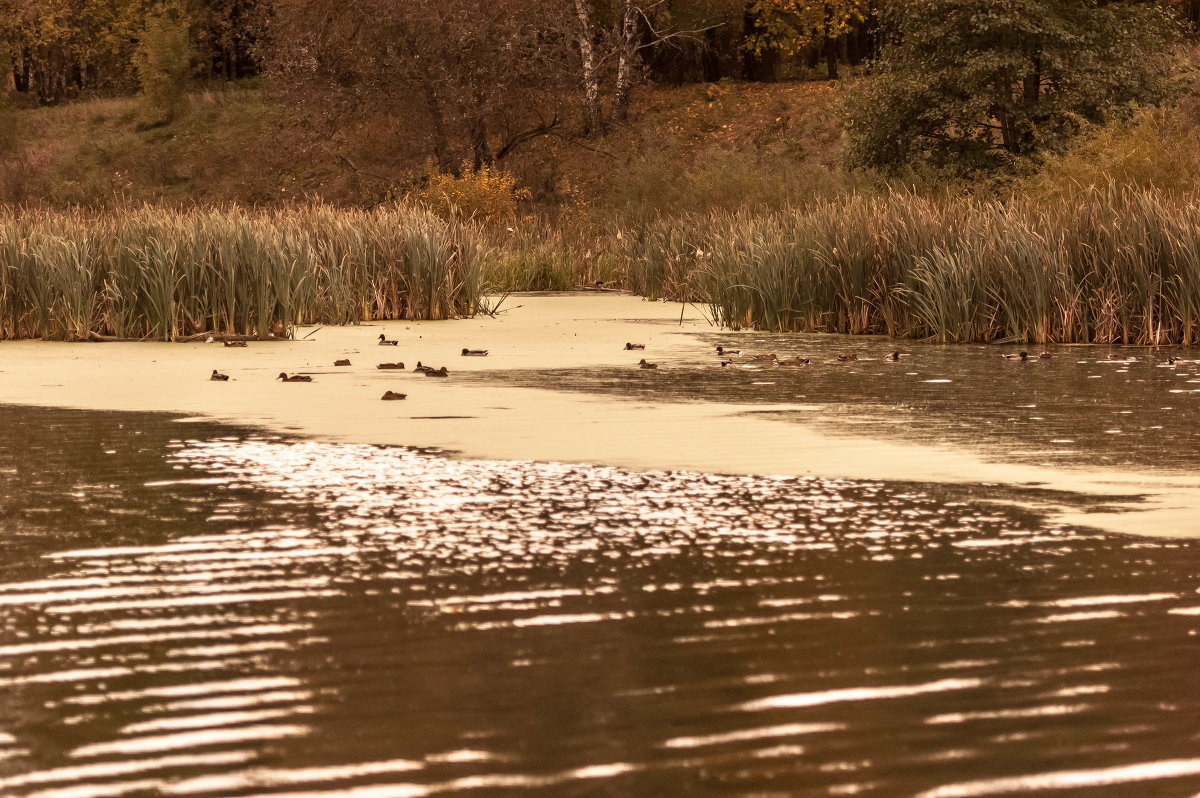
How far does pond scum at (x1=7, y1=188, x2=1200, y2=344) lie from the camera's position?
14312 mm

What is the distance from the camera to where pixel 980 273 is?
1477 cm

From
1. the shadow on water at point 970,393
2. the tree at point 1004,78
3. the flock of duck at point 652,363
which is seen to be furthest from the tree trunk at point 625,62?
the shadow on water at point 970,393

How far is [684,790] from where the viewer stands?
2.85 metres

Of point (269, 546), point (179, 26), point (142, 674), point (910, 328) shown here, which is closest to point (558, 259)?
point (910, 328)

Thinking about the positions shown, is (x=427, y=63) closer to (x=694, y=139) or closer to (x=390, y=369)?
(x=694, y=139)

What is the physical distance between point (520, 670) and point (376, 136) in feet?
146

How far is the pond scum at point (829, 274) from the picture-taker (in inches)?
563

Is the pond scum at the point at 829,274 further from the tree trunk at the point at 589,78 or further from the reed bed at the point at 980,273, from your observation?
the tree trunk at the point at 589,78

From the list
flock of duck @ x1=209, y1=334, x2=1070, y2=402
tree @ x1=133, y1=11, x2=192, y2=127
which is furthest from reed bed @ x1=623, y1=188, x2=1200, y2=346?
tree @ x1=133, y1=11, x2=192, y2=127

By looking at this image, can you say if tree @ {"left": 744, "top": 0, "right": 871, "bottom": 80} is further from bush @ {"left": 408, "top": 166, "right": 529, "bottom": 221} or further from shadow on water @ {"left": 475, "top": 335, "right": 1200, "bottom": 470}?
shadow on water @ {"left": 475, "top": 335, "right": 1200, "bottom": 470}

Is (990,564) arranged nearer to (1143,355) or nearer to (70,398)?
(70,398)

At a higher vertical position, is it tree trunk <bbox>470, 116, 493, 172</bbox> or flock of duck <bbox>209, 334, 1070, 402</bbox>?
tree trunk <bbox>470, 116, 493, 172</bbox>

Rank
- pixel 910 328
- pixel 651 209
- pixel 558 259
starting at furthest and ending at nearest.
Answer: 1. pixel 651 209
2. pixel 558 259
3. pixel 910 328

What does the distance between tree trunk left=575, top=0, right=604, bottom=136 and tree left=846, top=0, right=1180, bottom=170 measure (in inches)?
591
